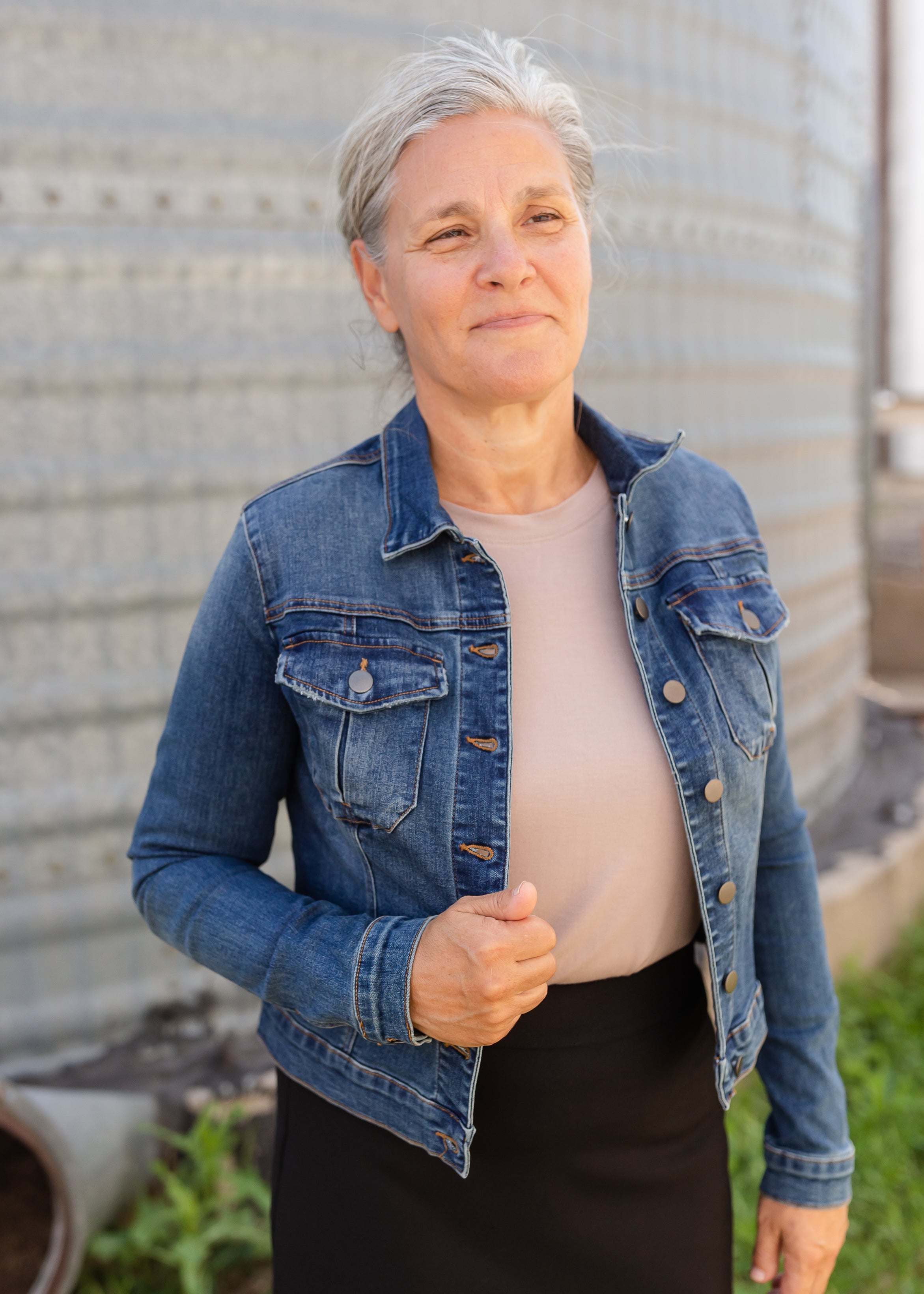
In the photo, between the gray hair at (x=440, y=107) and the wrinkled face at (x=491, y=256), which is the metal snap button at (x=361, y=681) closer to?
the wrinkled face at (x=491, y=256)

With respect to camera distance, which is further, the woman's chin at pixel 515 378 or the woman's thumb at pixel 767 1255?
the woman's thumb at pixel 767 1255

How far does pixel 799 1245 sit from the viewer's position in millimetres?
1630

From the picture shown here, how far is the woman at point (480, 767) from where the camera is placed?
140 centimetres

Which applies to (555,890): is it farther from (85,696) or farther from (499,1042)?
(85,696)

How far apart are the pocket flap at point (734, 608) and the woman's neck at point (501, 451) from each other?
23cm

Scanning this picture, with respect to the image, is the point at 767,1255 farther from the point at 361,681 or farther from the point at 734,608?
the point at 361,681

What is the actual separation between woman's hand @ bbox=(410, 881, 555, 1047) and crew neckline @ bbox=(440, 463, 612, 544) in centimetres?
48

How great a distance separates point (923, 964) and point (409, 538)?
3558 mm

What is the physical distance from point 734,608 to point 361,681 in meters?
0.52

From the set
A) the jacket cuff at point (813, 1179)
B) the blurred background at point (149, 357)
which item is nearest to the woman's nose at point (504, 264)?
the blurred background at point (149, 357)

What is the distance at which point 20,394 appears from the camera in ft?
8.81

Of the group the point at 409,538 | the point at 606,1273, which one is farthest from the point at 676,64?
the point at 606,1273

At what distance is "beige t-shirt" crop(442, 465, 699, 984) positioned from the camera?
4.63ft

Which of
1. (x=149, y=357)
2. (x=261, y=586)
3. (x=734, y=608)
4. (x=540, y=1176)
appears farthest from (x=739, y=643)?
(x=149, y=357)
